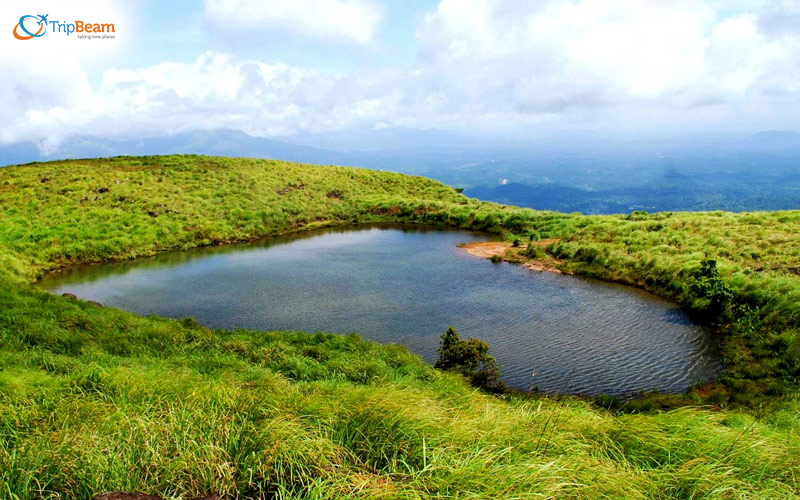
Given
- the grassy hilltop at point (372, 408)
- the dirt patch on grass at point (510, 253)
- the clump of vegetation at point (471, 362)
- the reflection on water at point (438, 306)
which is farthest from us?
the dirt patch on grass at point (510, 253)

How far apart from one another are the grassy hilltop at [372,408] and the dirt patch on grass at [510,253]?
0.84 m

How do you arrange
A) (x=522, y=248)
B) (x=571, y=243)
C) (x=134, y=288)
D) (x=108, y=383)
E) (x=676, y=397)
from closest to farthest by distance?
1. (x=108, y=383)
2. (x=676, y=397)
3. (x=134, y=288)
4. (x=571, y=243)
5. (x=522, y=248)

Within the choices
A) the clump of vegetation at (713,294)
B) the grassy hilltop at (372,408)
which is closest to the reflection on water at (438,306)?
the clump of vegetation at (713,294)

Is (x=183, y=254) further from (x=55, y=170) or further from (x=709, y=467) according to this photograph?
(x=709, y=467)

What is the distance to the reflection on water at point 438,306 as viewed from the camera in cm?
1326

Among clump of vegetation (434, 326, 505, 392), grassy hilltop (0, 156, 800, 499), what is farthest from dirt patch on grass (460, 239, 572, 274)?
clump of vegetation (434, 326, 505, 392)

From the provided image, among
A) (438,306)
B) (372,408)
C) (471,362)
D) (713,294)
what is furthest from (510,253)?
(372,408)

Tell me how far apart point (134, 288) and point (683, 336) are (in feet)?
77.3

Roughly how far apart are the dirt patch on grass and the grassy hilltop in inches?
32.9

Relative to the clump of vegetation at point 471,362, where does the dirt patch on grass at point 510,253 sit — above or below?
above

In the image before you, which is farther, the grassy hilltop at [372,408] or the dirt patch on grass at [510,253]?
the dirt patch on grass at [510,253]

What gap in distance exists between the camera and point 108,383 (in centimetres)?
612

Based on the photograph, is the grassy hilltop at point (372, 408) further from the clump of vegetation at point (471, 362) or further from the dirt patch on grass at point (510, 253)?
the clump of vegetation at point (471, 362)

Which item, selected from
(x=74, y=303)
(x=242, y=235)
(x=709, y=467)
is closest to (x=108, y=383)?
(x=709, y=467)
